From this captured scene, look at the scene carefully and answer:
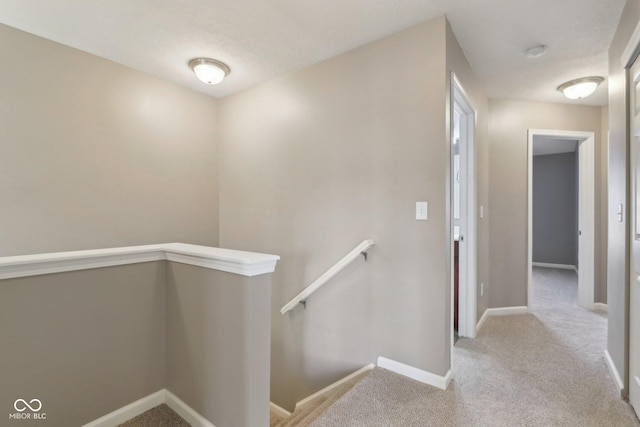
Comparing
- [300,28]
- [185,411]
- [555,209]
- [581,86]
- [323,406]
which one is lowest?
[323,406]

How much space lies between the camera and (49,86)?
7.34ft

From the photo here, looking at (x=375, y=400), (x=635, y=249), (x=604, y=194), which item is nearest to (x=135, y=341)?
(x=375, y=400)

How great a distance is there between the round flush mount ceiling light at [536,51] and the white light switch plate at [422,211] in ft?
4.95

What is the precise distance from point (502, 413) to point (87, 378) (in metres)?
2.25

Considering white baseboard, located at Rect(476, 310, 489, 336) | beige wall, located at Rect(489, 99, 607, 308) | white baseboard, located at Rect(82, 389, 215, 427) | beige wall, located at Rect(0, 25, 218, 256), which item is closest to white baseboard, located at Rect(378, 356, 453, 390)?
white baseboard, located at Rect(476, 310, 489, 336)

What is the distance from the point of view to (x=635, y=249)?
1.58m

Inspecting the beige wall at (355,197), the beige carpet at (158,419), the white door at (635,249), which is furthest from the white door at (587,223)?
the beige carpet at (158,419)

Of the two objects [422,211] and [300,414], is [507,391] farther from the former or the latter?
[300,414]

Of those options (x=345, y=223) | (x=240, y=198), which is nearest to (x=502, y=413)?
(x=345, y=223)

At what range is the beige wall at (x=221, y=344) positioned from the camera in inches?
55.1

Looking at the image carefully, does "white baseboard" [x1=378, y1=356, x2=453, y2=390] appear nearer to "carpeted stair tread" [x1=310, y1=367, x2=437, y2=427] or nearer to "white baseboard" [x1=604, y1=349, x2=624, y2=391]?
"carpeted stair tread" [x1=310, y1=367, x2=437, y2=427]

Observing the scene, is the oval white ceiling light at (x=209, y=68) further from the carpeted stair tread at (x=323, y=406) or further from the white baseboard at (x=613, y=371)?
the white baseboard at (x=613, y=371)

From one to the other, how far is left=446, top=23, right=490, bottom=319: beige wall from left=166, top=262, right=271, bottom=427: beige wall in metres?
2.16

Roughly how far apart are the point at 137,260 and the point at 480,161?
9.68ft
